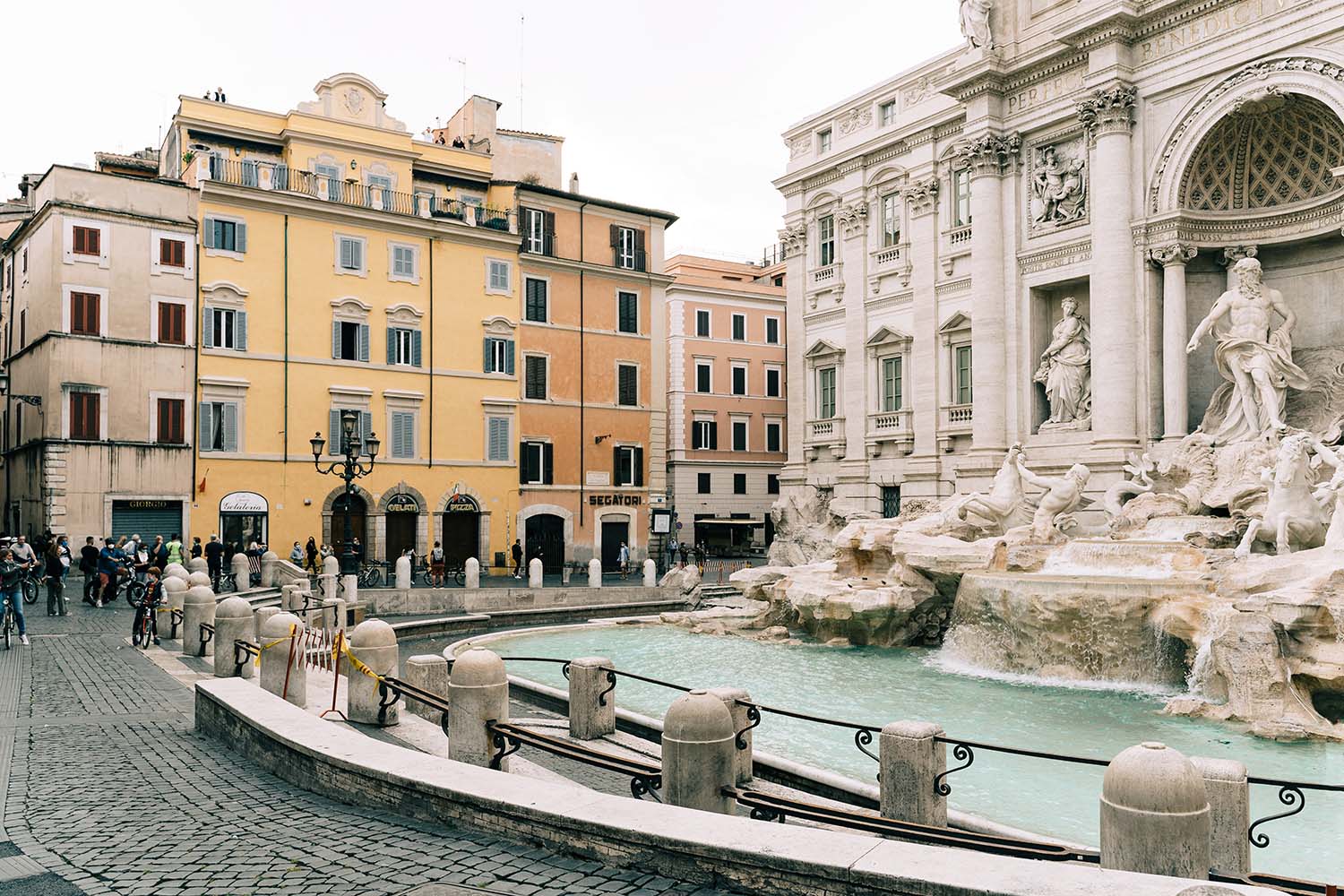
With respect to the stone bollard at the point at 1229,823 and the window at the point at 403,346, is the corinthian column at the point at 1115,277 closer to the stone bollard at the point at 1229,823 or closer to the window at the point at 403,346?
the stone bollard at the point at 1229,823

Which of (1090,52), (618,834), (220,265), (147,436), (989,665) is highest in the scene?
(1090,52)

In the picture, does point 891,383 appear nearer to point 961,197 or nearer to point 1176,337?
point 961,197

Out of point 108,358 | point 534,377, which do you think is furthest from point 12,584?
point 534,377

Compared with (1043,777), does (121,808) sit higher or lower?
higher

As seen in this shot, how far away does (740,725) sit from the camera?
9.27m

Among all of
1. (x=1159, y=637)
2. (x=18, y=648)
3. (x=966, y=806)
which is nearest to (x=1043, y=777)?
(x=966, y=806)

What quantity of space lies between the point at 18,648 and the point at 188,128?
24.1 meters

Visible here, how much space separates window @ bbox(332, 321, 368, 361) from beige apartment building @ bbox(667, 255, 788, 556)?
1846 cm

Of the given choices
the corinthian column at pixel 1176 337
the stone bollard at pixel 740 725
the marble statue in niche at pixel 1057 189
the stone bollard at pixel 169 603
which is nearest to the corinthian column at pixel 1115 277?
the corinthian column at pixel 1176 337

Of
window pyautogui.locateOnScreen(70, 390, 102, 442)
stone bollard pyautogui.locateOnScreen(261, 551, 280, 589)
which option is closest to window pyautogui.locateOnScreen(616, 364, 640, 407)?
stone bollard pyautogui.locateOnScreen(261, 551, 280, 589)

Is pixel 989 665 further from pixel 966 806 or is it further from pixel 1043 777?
pixel 966 806

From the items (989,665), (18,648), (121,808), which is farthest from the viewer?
(989,665)

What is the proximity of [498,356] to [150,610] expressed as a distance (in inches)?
940

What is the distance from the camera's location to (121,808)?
761 centimetres
